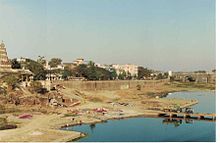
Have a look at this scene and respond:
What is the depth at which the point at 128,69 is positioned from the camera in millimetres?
4754

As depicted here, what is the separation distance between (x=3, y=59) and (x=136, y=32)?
130 cm

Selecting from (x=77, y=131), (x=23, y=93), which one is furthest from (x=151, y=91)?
(x=23, y=93)

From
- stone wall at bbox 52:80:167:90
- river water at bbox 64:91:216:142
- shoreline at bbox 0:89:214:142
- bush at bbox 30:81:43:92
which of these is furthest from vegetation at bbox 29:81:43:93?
river water at bbox 64:91:216:142

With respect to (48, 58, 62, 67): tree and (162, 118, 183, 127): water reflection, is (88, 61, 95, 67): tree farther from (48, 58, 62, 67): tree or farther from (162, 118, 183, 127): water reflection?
(162, 118, 183, 127): water reflection

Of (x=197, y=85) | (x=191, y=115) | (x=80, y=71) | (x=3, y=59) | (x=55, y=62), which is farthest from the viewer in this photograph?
(x=197, y=85)

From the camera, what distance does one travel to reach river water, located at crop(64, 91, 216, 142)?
4544 mm

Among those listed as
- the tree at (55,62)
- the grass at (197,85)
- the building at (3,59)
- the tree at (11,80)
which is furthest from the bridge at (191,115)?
the building at (3,59)

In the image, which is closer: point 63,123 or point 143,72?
point 63,123

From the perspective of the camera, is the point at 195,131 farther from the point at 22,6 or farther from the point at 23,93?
the point at 22,6

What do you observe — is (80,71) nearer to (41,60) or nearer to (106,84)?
(106,84)

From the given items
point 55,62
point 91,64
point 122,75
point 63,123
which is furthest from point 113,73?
point 63,123

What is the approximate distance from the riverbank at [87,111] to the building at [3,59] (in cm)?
37

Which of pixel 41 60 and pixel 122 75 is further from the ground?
pixel 41 60

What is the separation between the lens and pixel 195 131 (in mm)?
4699
